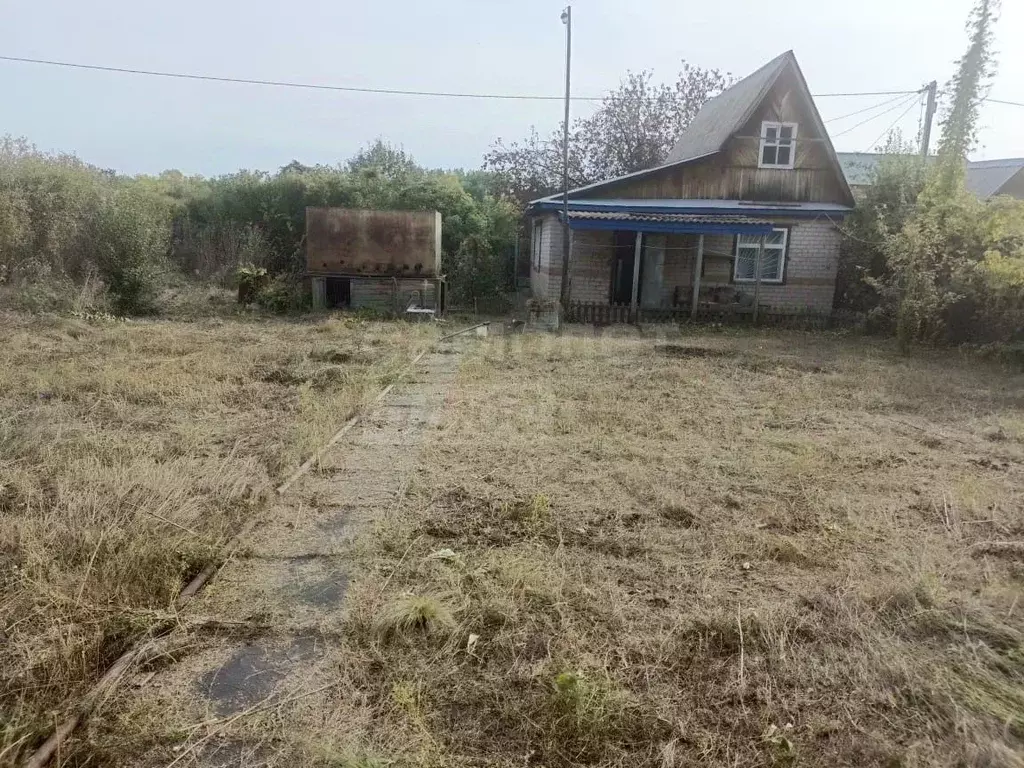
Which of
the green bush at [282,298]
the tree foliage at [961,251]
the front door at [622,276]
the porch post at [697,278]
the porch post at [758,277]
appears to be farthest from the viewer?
the front door at [622,276]

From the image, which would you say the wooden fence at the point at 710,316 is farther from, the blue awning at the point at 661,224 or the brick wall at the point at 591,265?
the blue awning at the point at 661,224

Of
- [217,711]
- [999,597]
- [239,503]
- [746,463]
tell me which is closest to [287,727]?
[217,711]

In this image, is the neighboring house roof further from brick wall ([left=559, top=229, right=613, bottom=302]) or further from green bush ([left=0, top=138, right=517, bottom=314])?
green bush ([left=0, top=138, right=517, bottom=314])

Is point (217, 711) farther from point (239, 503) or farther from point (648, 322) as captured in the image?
point (648, 322)

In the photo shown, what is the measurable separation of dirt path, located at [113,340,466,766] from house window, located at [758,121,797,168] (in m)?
14.7

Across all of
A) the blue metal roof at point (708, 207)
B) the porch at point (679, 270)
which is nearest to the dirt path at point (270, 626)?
the porch at point (679, 270)

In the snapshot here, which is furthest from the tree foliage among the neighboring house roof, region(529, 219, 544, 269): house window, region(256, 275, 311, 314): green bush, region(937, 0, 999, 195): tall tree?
the neighboring house roof

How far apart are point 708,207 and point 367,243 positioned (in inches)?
330

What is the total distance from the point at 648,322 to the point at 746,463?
34.1 ft

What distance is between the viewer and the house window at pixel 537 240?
18.7 m

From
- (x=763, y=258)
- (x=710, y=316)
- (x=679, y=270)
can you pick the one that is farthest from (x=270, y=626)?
(x=763, y=258)

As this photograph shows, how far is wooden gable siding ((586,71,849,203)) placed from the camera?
16.3 metres

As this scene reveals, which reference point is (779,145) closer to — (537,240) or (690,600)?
(537,240)

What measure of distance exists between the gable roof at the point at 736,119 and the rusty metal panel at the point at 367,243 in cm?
375
